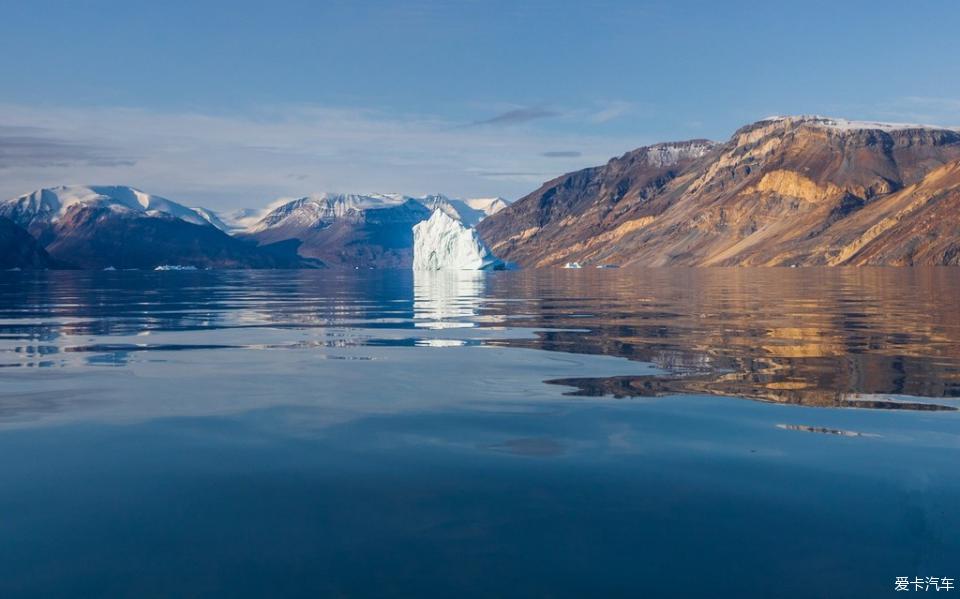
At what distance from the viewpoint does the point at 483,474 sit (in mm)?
11719

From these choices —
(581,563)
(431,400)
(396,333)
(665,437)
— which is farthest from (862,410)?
(396,333)

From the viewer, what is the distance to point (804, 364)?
74.0ft

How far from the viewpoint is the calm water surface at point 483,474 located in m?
8.29

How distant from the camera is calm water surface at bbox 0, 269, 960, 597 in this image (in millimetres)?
8289

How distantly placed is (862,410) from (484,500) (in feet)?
29.7

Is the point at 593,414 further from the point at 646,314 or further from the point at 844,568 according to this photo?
the point at 646,314
